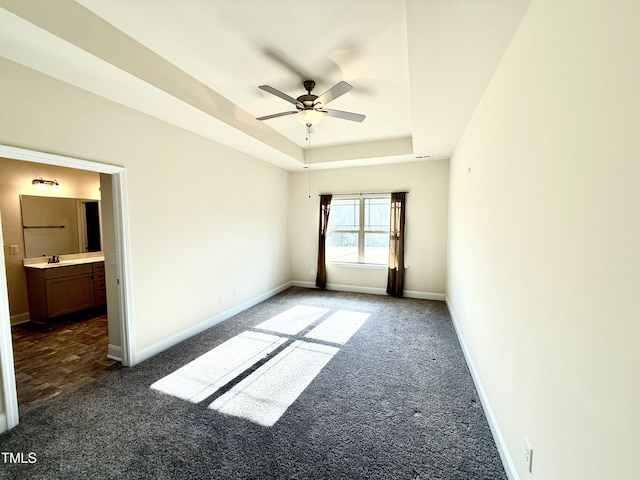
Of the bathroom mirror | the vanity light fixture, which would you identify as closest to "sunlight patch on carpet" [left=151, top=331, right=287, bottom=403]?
the bathroom mirror

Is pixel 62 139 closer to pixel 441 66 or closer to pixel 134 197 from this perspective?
pixel 134 197

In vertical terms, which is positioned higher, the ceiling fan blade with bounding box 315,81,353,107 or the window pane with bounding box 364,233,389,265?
the ceiling fan blade with bounding box 315,81,353,107

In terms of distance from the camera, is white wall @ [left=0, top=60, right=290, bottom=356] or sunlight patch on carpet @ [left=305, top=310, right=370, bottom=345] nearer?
white wall @ [left=0, top=60, right=290, bottom=356]

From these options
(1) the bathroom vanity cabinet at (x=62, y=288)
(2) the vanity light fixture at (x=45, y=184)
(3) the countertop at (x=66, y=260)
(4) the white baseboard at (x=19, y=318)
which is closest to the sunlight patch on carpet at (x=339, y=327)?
(1) the bathroom vanity cabinet at (x=62, y=288)

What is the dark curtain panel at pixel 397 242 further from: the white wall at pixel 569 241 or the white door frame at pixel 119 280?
the white door frame at pixel 119 280

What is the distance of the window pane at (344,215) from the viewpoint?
559 cm

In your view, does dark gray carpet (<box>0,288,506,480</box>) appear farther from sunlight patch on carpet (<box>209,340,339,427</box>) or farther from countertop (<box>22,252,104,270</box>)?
countertop (<box>22,252,104,270</box>)

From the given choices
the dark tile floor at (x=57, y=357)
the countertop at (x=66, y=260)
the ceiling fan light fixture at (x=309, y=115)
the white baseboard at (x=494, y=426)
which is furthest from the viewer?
the countertop at (x=66, y=260)

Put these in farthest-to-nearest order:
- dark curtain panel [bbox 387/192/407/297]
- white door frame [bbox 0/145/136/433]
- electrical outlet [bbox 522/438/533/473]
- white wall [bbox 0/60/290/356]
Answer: dark curtain panel [bbox 387/192/407/297]
white wall [bbox 0/60/290/356]
white door frame [bbox 0/145/136/433]
electrical outlet [bbox 522/438/533/473]

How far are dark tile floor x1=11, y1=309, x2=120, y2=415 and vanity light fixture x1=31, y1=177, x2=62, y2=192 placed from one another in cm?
197

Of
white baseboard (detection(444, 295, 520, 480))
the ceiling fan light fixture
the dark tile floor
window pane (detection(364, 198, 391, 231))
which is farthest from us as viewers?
window pane (detection(364, 198, 391, 231))

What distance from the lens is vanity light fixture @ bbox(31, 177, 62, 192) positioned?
155 inches

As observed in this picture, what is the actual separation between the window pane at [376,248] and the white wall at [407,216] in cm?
23

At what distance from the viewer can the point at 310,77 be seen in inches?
105
